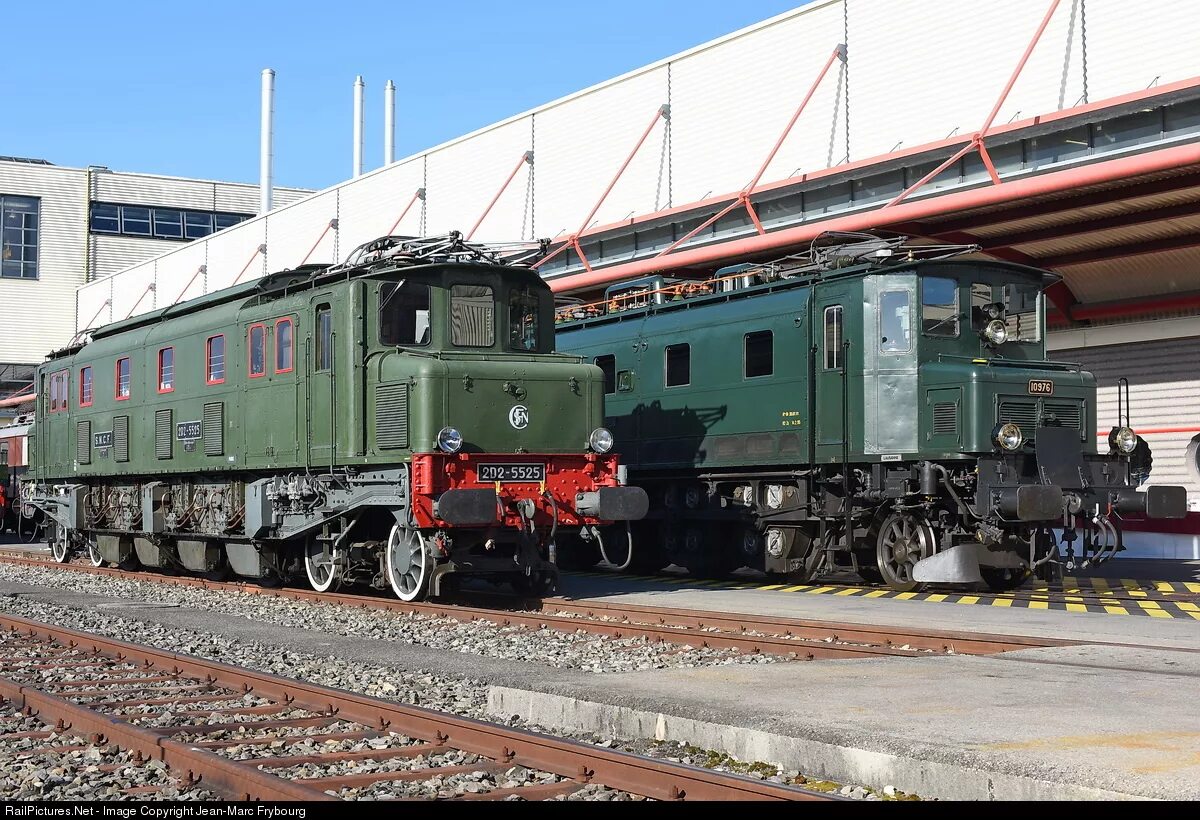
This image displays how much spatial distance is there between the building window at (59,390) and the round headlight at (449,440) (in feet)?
39.0

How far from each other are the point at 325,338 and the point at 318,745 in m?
8.83

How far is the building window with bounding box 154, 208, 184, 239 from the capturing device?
62.0 meters

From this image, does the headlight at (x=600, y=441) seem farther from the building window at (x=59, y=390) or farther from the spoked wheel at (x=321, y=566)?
the building window at (x=59, y=390)

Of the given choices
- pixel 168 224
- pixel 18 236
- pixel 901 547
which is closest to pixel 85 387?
pixel 901 547

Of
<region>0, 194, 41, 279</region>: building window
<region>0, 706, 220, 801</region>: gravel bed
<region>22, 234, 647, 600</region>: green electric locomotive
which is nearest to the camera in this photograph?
<region>0, 706, 220, 801</region>: gravel bed

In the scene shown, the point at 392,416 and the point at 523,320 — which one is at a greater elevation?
the point at 523,320

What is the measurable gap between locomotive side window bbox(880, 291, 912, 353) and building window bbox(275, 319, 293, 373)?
7.08 meters

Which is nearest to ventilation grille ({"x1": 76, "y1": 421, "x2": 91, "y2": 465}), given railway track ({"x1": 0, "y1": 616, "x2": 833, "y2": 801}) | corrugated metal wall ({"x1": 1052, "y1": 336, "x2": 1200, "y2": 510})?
railway track ({"x1": 0, "y1": 616, "x2": 833, "y2": 801})

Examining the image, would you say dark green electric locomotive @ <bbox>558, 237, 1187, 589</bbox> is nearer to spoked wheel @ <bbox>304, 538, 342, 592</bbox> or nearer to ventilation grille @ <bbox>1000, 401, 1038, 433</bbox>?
ventilation grille @ <bbox>1000, 401, 1038, 433</bbox>

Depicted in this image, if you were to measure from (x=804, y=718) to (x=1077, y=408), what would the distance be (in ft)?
34.2

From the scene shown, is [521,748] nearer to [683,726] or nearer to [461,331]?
[683,726]

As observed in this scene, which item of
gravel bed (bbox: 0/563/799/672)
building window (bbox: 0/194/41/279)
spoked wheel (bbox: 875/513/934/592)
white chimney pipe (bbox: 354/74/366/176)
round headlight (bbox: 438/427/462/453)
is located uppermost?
white chimney pipe (bbox: 354/74/366/176)

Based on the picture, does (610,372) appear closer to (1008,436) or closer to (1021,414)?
(1021,414)

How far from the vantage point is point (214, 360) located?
59.1 feet
